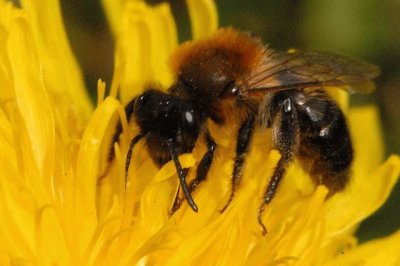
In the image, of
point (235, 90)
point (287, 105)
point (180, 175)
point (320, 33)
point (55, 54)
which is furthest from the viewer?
point (320, 33)

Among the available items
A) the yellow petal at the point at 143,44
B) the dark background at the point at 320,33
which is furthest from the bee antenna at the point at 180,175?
the dark background at the point at 320,33

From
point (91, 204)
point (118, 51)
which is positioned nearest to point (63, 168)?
point (91, 204)

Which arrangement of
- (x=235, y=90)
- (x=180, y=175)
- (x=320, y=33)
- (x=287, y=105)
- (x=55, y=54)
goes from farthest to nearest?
(x=320, y=33)
(x=55, y=54)
(x=287, y=105)
(x=235, y=90)
(x=180, y=175)

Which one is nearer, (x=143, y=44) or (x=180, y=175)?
(x=180, y=175)

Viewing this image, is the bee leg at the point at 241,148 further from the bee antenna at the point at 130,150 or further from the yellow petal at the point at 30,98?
the yellow petal at the point at 30,98

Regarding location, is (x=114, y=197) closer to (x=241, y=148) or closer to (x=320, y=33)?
(x=241, y=148)

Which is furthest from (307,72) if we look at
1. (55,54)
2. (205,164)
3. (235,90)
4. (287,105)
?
(55,54)
